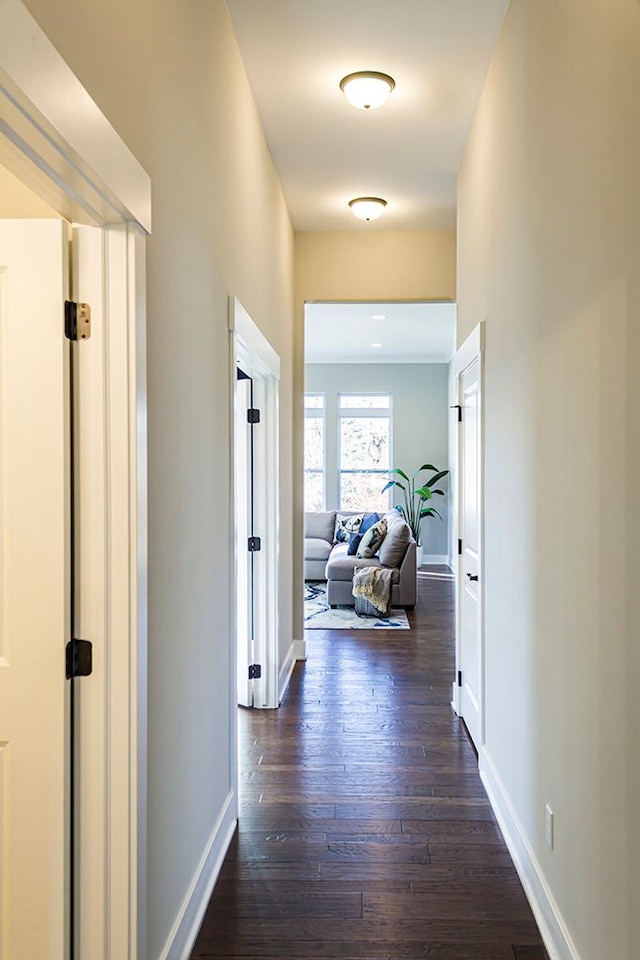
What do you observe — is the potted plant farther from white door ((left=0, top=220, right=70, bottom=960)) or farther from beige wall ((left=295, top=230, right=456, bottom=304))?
white door ((left=0, top=220, right=70, bottom=960))

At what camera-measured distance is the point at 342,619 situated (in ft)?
22.4

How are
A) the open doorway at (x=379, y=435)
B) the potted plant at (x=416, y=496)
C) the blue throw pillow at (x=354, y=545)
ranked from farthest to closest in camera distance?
1. the open doorway at (x=379, y=435)
2. the potted plant at (x=416, y=496)
3. the blue throw pillow at (x=354, y=545)

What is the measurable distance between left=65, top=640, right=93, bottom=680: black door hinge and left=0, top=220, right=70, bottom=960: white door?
39mm

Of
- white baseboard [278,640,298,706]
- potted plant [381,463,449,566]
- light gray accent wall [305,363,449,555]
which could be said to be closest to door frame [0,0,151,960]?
white baseboard [278,640,298,706]

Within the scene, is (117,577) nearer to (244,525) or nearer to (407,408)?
(244,525)

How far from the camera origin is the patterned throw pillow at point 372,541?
7621 mm

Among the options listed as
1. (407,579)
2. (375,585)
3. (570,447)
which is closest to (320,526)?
(407,579)

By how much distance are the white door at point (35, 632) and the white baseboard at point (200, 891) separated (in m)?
0.51

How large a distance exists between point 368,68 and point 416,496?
782cm

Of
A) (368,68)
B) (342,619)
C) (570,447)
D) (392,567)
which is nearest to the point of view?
(570,447)

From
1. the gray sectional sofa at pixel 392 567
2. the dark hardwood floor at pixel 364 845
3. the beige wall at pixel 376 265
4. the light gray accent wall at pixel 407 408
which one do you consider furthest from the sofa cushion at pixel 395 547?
the light gray accent wall at pixel 407 408

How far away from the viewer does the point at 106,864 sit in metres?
1.60

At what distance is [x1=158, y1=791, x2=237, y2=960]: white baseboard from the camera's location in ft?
6.59

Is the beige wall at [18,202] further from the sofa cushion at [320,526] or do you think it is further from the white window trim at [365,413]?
the white window trim at [365,413]
